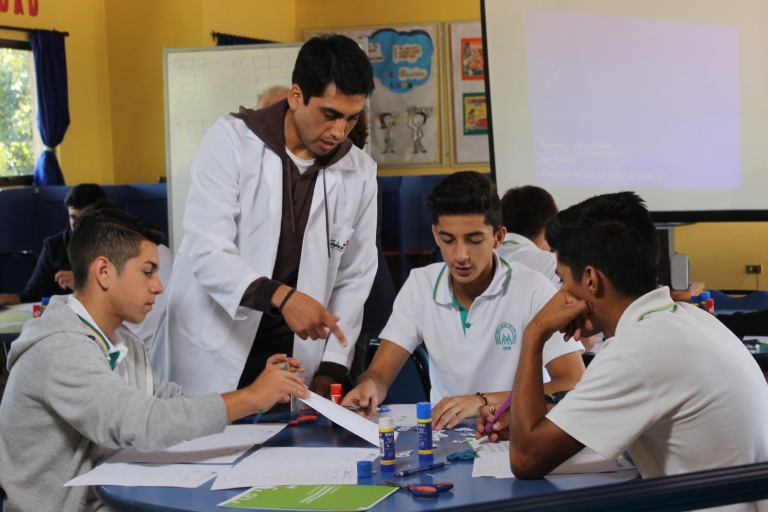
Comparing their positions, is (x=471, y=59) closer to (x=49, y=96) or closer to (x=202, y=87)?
(x=202, y=87)

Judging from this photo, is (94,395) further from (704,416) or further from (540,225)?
(540,225)

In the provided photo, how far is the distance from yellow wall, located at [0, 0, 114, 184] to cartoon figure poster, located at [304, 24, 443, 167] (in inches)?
84.6

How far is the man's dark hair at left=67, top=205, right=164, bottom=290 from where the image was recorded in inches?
72.0

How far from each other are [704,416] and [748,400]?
0.08 m

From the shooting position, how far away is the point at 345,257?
2.33 m

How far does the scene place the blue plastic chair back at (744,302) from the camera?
3643 millimetres

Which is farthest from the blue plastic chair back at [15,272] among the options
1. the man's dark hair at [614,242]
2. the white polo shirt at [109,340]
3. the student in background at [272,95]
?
the man's dark hair at [614,242]

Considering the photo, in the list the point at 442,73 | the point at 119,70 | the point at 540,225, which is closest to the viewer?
the point at 540,225

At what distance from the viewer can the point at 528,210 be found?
341 cm

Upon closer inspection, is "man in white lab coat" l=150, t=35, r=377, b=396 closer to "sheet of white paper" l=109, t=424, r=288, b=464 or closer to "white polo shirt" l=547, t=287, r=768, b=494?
"sheet of white paper" l=109, t=424, r=288, b=464

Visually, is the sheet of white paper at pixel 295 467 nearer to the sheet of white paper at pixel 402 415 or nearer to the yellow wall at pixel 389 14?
the sheet of white paper at pixel 402 415

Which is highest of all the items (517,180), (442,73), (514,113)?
(442,73)

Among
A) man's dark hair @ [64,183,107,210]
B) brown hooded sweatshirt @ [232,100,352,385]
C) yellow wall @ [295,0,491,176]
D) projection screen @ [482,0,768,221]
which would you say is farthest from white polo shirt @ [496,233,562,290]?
yellow wall @ [295,0,491,176]

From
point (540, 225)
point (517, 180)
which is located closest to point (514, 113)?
point (517, 180)
